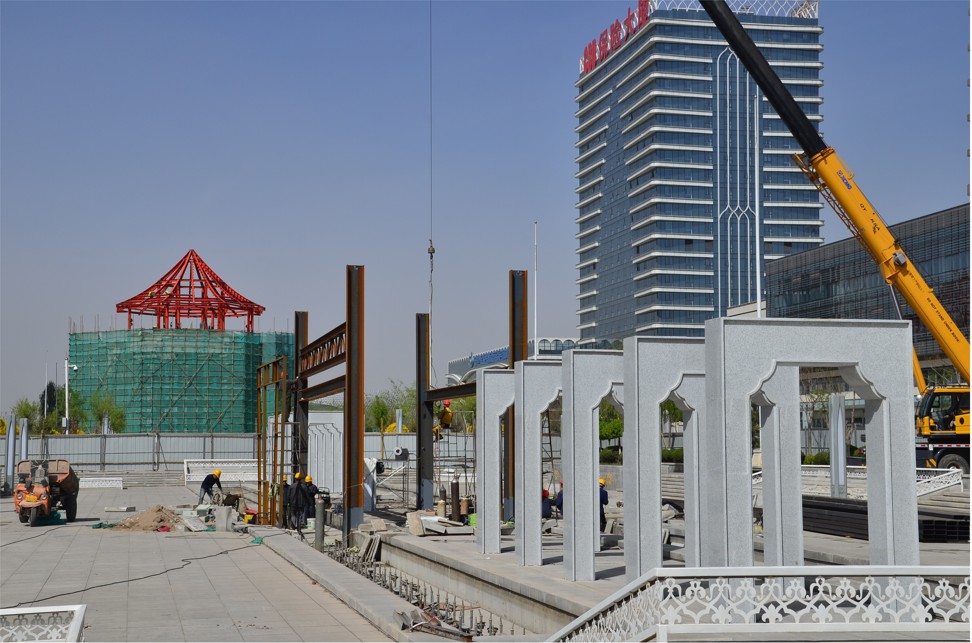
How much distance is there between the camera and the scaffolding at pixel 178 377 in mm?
71875

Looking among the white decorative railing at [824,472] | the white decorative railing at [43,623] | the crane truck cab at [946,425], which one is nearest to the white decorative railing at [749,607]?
the white decorative railing at [43,623]

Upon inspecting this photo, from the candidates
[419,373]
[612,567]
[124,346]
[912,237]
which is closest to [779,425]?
[612,567]

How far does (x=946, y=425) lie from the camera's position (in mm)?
33281

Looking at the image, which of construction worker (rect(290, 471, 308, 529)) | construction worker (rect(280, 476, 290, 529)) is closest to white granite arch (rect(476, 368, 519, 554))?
construction worker (rect(290, 471, 308, 529))

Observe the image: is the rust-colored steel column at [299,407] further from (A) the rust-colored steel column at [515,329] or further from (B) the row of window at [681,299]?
(B) the row of window at [681,299]

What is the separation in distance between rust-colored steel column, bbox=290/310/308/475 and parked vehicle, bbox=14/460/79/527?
620 cm

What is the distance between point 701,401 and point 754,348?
8.49ft

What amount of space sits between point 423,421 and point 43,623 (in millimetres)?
18714

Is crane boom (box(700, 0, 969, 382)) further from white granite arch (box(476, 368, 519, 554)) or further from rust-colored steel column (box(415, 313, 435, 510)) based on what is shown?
rust-colored steel column (box(415, 313, 435, 510))

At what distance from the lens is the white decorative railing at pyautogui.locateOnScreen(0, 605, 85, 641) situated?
781cm

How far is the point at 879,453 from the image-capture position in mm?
10211

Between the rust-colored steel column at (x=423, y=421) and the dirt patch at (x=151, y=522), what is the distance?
21.0 feet

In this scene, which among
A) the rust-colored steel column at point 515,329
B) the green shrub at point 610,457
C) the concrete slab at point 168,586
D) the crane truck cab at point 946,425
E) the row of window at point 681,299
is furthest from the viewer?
the row of window at point 681,299

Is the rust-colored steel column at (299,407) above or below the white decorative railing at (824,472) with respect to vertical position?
above
